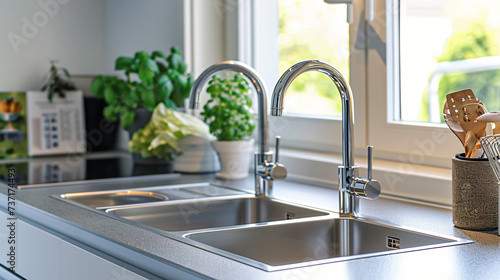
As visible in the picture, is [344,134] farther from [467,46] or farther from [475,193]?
[467,46]

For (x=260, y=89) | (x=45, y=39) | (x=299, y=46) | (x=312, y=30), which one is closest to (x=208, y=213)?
(x=260, y=89)

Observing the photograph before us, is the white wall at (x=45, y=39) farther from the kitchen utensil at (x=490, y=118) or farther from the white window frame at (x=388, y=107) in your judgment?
the kitchen utensil at (x=490, y=118)

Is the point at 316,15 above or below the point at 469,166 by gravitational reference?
above

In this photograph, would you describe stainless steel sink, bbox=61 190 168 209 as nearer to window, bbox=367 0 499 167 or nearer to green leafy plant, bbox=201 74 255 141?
green leafy plant, bbox=201 74 255 141

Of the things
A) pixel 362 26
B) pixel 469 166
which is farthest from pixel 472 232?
pixel 362 26

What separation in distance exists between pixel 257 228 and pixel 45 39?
1.62 meters

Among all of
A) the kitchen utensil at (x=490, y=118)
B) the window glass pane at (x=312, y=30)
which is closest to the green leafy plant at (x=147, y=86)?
the window glass pane at (x=312, y=30)

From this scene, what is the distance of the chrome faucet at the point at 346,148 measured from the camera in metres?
1.23

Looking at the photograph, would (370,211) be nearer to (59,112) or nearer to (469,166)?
(469,166)

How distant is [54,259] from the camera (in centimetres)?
125

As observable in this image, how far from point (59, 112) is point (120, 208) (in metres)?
1.15

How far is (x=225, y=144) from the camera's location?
1807 millimetres

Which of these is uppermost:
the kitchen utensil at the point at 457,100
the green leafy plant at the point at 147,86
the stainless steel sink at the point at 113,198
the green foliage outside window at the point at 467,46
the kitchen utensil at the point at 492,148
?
the green foliage outside window at the point at 467,46

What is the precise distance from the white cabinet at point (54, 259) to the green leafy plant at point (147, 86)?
714 millimetres
